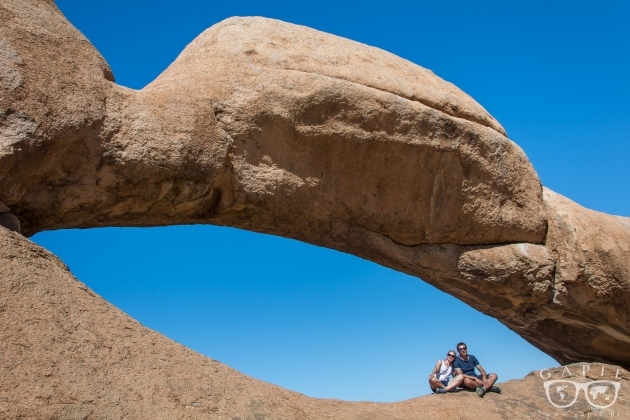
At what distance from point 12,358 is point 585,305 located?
481 cm

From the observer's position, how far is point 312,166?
570 cm

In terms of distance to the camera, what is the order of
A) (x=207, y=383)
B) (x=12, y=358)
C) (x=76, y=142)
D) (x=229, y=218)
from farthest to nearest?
Answer: (x=229, y=218), (x=76, y=142), (x=207, y=383), (x=12, y=358)

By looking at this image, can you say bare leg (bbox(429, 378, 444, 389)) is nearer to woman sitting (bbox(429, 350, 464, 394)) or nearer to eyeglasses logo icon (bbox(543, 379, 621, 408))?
woman sitting (bbox(429, 350, 464, 394))

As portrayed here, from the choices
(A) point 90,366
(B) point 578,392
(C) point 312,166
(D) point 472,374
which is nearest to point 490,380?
(D) point 472,374

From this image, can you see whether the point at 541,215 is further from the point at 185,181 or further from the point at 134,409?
the point at 134,409

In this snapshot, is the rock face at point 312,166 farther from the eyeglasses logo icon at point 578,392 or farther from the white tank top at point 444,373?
the white tank top at point 444,373

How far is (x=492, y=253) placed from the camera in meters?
6.37

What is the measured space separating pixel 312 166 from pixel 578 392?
2965 mm

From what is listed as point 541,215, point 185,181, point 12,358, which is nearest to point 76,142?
point 185,181

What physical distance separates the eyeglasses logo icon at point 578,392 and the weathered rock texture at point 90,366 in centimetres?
245

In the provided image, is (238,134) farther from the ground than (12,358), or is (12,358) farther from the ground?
(238,134)

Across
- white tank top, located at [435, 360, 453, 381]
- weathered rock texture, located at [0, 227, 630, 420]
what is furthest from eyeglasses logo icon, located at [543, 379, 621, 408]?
weathered rock texture, located at [0, 227, 630, 420]

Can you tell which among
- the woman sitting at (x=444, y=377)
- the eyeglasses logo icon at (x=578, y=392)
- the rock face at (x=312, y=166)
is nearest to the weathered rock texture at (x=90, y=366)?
the rock face at (x=312, y=166)

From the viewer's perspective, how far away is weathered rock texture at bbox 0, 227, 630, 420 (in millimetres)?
3539
